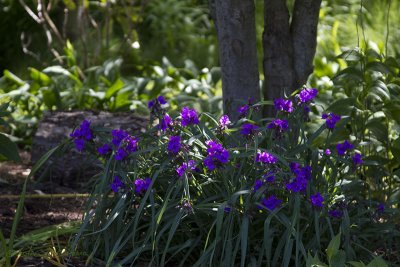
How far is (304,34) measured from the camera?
12.3 ft

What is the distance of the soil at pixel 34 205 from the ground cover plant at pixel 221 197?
0.30 metres

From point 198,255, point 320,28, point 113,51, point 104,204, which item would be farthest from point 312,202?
point 320,28

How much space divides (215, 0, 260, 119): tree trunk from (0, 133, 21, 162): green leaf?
38.7 inches

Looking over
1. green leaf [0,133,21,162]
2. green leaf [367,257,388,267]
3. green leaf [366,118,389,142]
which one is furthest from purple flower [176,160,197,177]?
green leaf [366,118,389,142]

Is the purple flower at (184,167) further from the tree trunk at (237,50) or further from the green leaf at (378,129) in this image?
the green leaf at (378,129)

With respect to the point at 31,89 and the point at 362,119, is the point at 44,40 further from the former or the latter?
the point at 362,119

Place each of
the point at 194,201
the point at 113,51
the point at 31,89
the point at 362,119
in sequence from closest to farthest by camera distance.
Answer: the point at 194,201, the point at 362,119, the point at 31,89, the point at 113,51

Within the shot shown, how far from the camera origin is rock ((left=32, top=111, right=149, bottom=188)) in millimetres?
4559

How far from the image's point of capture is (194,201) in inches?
113

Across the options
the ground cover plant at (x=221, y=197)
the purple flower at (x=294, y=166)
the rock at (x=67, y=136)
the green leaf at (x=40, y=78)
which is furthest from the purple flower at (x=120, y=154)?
the green leaf at (x=40, y=78)

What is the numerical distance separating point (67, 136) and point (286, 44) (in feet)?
5.44

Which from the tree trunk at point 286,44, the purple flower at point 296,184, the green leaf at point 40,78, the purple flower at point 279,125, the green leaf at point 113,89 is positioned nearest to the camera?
the purple flower at point 296,184

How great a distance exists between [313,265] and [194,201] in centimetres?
72

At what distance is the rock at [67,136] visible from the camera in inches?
179
